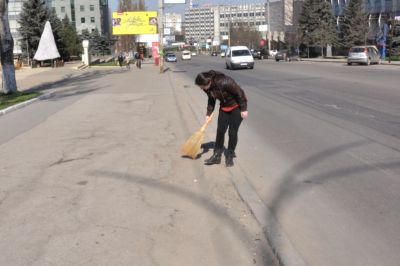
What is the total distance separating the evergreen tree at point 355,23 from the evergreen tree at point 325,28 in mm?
5860

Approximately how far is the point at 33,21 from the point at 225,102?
6460 cm

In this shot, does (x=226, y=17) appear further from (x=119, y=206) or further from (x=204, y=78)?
(x=119, y=206)

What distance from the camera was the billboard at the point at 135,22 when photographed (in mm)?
74750

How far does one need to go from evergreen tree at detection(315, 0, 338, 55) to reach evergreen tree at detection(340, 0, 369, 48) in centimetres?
586

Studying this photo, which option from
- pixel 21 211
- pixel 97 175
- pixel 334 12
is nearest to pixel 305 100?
pixel 97 175

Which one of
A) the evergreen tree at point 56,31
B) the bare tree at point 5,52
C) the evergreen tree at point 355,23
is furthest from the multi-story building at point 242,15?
the bare tree at point 5,52

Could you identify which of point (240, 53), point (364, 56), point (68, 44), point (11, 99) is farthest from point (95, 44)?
point (11, 99)

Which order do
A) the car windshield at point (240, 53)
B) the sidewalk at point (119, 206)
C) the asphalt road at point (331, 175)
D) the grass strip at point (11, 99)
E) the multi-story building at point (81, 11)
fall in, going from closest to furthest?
1. the sidewalk at point (119, 206)
2. the asphalt road at point (331, 175)
3. the grass strip at point (11, 99)
4. the car windshield at point (240, 53)
5. the multi-story building at point (81, 11)

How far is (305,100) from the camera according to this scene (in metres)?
17.5

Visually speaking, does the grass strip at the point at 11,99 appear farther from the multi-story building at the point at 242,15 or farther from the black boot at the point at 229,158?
the multi-story building at the point at 242,15

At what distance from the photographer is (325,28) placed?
77.1 m

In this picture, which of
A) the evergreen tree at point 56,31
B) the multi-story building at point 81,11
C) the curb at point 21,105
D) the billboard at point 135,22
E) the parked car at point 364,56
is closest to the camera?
the curb at point 21,105

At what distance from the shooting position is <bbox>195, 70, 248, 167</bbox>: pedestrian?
303 inches

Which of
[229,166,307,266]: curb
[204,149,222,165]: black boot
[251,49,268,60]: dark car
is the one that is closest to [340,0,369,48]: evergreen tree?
[251,49,268,60]: dark car
